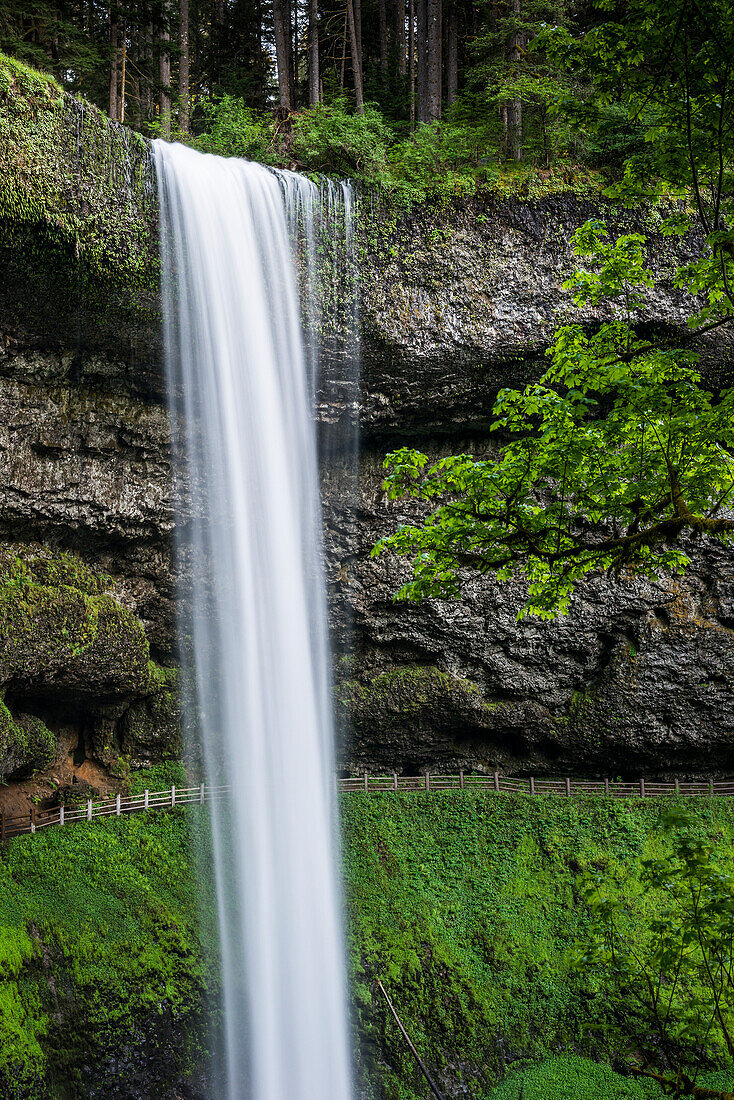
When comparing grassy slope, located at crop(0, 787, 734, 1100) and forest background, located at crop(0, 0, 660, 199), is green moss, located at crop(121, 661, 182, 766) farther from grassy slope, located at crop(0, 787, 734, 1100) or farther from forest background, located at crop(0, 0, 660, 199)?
forest background, located at crop(0, 0, 660, 199)

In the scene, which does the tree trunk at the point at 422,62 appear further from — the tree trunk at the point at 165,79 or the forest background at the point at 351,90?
the tree trunk at the point at 165,79

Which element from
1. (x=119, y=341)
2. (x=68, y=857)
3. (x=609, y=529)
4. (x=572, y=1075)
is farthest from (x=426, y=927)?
(x=119, y=341)

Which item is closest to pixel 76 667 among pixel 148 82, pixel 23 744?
pixel 23 744

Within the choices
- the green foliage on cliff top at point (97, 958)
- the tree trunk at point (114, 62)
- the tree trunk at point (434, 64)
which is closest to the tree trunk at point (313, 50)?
the tree trunk at point (434, 64)

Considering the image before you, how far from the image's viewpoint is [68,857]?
15.5 metres

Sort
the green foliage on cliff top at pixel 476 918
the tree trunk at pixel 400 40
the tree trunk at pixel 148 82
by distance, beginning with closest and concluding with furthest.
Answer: the green foliage on cliff top at pixel 476 918 < the tree trunk at pixel 148 82 < the tree trunk at pixel 400 40

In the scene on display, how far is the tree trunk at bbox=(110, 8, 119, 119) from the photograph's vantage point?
18062 millimetres

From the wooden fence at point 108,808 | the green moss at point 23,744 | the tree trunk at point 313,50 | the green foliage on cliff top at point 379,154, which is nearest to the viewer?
the green moss at point 23,744

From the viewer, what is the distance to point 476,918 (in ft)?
55.0

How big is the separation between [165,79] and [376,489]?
13429mm

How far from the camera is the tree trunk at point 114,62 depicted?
59.3ft

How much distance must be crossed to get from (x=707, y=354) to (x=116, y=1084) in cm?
1899

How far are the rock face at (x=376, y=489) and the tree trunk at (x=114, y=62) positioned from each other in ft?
15.5

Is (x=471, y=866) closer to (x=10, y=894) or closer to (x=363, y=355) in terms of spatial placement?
(x=10, y=894)
